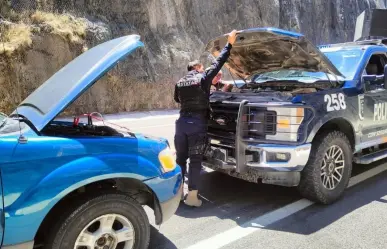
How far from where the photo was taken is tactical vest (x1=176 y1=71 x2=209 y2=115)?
167 inches

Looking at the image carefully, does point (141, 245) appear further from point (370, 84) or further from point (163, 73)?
point (163, 73)

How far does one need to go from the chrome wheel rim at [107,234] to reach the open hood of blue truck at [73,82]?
78 centimetres

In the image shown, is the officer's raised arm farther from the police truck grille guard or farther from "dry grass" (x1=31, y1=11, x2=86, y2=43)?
"dry grass" (x1=31, y1=11, x2=86, y2=43)

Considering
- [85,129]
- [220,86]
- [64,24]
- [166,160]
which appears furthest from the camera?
[64,24]

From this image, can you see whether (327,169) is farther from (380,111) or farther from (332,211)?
(380,111)

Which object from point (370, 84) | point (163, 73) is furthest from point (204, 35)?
point (370, 84)

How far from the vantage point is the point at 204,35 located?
2500 centimetres

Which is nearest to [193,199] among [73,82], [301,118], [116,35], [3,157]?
[301,118]

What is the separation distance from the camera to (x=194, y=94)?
427 centimetres

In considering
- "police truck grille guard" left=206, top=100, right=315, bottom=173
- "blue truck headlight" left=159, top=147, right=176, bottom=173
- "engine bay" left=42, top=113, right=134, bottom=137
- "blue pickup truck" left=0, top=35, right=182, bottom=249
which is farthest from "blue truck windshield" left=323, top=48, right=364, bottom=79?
"engine bay" left=42, top=113, right=134, bottom=137

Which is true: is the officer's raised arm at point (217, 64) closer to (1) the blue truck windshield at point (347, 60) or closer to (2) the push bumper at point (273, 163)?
(2) the push bumper at point (273, 163)

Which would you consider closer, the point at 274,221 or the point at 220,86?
the point at 274,221

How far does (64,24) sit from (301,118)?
603 inches

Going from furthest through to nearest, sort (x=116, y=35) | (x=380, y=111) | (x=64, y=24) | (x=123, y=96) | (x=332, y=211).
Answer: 1. (x=116, y=35)
2. (x=123, y=96)
3. (x=64, y=24)
4. (x=380, y=111)
5. (x=332, y=211)
